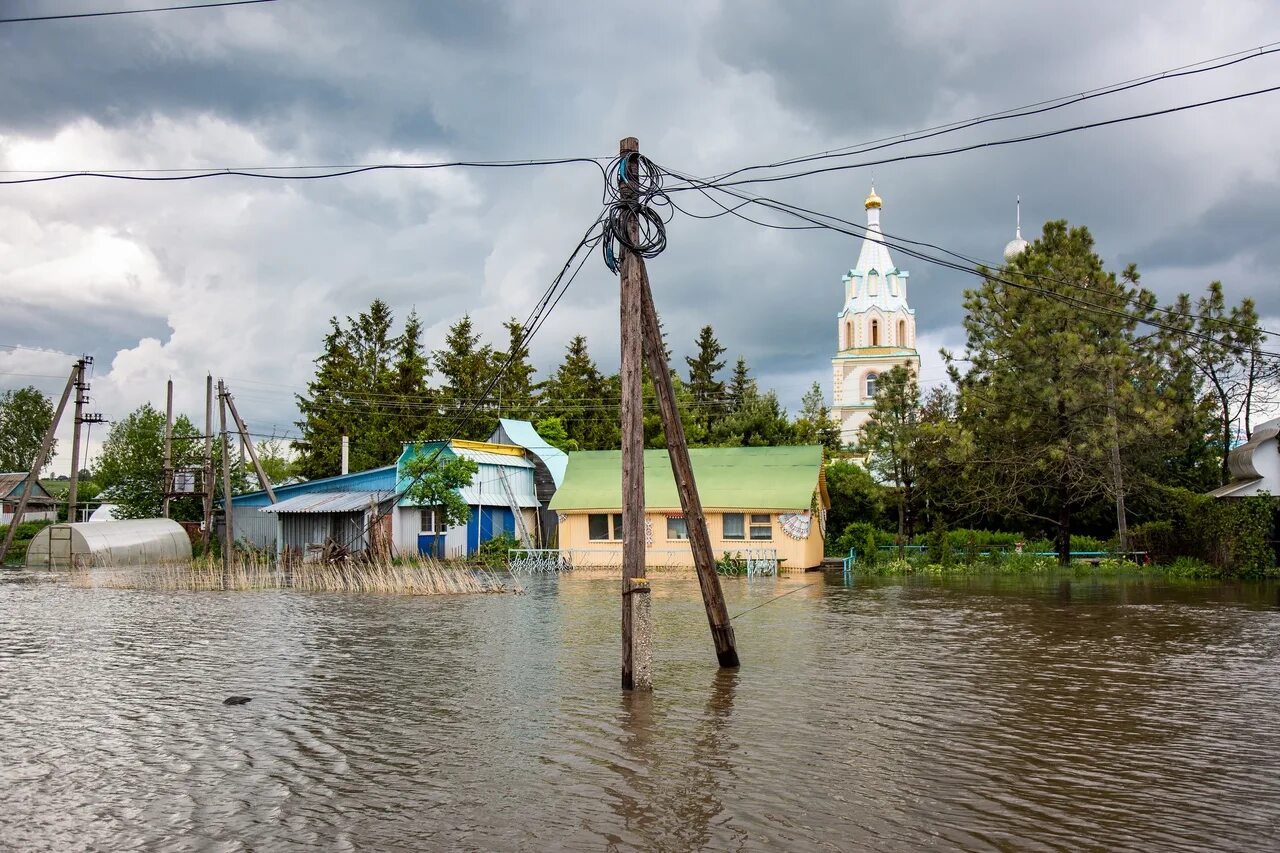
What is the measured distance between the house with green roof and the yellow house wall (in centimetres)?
4

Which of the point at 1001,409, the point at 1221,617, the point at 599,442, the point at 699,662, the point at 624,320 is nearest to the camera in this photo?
the point at 624,320

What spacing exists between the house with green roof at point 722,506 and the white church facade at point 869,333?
125 ft

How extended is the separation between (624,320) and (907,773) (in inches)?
241

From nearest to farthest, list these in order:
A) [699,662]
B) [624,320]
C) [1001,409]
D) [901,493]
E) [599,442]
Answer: [624,320], [699,662], [1001,409], [901,493], [599,442]

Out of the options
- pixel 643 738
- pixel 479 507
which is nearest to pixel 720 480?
pixel 479 507

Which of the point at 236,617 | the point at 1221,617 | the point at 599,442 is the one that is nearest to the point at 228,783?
the point at 236,617

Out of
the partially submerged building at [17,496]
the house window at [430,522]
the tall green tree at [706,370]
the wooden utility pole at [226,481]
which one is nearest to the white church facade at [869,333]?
the tall green tree at [706,370]

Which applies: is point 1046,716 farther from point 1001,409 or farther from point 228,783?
point 1001,409

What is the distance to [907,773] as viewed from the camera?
28.1 feet

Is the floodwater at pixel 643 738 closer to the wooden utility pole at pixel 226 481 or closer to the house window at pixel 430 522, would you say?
the wooden utility pole at pixel 226 481

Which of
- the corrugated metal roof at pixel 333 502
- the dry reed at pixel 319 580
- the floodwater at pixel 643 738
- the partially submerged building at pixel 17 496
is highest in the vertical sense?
the partially submerged building at pixel 17 496

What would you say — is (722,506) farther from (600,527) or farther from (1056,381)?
(1056,381)

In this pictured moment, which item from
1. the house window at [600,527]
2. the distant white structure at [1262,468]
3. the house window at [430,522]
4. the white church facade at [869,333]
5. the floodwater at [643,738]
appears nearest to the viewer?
the floodwater at [643,738]

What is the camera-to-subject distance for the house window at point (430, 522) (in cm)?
3778
